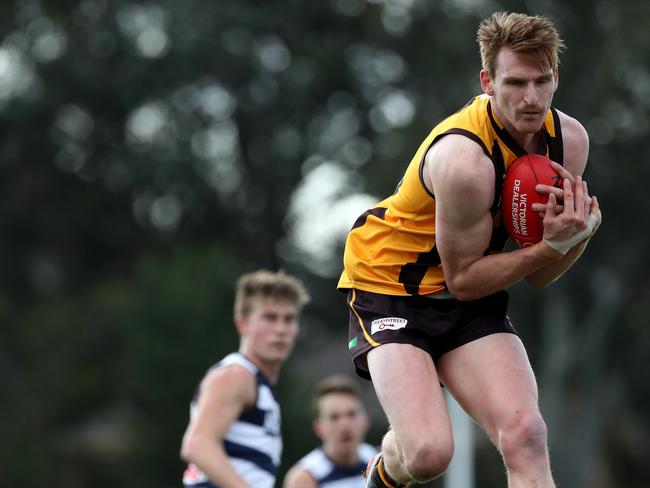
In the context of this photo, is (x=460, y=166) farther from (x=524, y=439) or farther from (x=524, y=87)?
(x=524, y=439)

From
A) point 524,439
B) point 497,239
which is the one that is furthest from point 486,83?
point 524,439

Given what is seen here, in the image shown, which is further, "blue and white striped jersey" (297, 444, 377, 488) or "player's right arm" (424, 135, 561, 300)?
"blue and white striped jersey" (297, 444, 377, 488)

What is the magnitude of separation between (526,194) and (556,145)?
0.42m

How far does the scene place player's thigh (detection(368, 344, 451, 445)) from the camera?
6.24 meters

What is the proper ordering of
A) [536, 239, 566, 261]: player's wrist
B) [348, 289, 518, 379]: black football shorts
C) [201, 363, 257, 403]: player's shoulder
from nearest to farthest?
[536, 239, 566, 261]: player's wrist → [348, 289, 518, 379]: black football shorts → [201, 363, 257, 403]: player's shoulder

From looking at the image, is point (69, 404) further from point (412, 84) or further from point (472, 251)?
point (472, 251)

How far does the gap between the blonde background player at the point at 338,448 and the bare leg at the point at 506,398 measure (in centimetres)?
374

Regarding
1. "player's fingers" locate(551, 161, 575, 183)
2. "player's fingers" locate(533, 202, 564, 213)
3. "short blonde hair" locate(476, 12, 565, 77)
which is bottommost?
"player's fingers" locate(533, 202, 564, 213)

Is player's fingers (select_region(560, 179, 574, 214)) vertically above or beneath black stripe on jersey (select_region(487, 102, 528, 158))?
beneath

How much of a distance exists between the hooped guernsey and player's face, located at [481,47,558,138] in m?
0.15

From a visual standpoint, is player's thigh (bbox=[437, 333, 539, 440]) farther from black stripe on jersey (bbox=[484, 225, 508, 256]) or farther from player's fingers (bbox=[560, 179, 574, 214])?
player's fingers (bbox=[560, 179, 574, 214])

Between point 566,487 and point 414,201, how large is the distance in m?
23.1

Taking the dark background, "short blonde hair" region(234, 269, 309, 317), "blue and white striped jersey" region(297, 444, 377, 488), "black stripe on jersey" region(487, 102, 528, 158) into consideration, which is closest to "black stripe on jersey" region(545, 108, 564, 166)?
"black stripe on jersey" region(487, 102, 528, 158)

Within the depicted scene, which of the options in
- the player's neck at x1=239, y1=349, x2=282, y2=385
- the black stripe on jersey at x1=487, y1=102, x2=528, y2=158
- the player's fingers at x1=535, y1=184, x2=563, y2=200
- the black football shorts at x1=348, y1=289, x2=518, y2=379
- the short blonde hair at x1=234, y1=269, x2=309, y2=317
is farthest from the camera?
the short blonde hair at x1=234, y1=269, x2=309, y2=317
